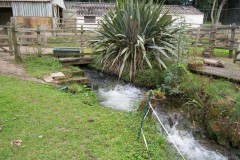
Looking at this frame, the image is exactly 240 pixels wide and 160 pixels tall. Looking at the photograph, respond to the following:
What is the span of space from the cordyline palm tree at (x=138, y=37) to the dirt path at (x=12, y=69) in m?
2.72

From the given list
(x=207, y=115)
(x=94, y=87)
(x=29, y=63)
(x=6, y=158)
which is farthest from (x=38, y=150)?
(x=29, y=63)

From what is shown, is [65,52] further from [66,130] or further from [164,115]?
[66,130]

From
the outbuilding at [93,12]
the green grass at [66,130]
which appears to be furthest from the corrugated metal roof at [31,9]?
the green grass at [66,130]

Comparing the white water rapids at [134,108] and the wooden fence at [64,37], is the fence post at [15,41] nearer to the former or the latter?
the wooden fence at [64,37]

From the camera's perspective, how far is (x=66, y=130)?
138 inches

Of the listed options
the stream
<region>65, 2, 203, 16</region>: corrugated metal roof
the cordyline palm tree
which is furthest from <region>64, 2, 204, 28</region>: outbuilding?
the stream

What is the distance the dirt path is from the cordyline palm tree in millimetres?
2720

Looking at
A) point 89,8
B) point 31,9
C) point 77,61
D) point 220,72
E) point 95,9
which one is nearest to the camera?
point 220,72

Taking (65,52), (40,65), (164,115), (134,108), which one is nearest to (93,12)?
(65,52)

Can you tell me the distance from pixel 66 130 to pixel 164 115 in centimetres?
236

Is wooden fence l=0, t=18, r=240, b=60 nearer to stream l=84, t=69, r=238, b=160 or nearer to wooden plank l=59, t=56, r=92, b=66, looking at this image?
wooden plank l=59, t=56, r=92, b=66

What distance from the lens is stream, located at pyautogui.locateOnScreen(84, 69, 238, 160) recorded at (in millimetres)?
3697

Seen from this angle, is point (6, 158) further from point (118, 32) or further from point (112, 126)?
point (118, 32)

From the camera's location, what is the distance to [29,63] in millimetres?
7594
